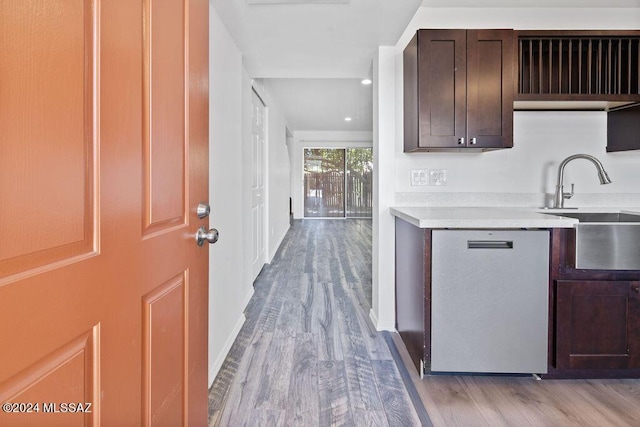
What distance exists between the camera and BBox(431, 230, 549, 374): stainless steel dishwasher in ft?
6.30

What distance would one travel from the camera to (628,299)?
6.32 ft

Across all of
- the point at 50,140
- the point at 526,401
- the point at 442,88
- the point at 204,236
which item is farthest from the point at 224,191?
the point at 526,401

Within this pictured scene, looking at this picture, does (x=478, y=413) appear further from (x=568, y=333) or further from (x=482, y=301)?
(x=568, y=333)

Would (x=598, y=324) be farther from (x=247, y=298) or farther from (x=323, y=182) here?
(x=323, y=182)

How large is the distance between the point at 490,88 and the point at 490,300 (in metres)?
1.25

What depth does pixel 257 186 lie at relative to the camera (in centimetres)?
436

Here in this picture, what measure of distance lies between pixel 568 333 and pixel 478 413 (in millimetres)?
634

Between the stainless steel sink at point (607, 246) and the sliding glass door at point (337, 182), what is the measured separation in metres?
8.42

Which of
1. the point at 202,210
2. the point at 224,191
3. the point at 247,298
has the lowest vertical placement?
the point at 247,298

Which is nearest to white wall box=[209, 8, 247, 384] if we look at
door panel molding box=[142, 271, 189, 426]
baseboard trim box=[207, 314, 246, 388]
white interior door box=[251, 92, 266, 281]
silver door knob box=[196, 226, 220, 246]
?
baseboard trim box=[207, 314, 246, 388]

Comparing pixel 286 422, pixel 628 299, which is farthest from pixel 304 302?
pixel 628 299

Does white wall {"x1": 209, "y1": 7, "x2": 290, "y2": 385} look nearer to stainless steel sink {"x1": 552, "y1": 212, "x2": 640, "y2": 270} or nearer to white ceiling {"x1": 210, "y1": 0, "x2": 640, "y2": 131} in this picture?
white ceiling {"x1": 210, "y1": 0, "x2": 640, "y2": 131}

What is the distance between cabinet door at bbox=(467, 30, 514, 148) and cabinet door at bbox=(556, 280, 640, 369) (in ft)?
3.01

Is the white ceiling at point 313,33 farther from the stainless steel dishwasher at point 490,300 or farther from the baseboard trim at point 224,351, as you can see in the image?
the baseboard trim at point 224,351
